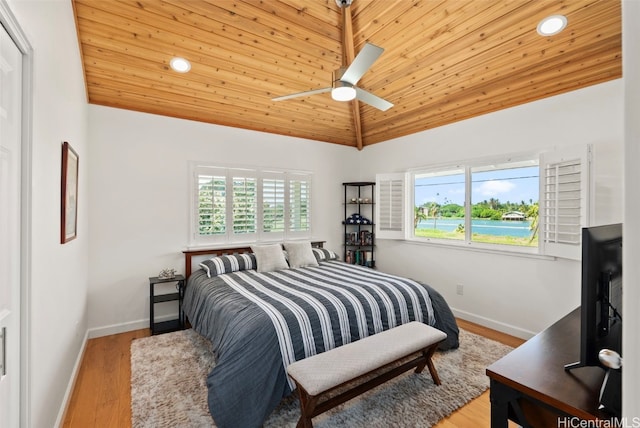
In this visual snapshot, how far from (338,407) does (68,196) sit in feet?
8.35

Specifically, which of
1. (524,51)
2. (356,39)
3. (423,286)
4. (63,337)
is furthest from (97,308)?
(524,51)

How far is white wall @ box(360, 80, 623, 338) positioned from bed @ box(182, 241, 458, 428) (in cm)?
102

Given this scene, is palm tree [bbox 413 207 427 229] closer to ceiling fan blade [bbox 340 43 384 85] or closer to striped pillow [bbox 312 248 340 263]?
striped pillow [bbox 312 248 340 263]

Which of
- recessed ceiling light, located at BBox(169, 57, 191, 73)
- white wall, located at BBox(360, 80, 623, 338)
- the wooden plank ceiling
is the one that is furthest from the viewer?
recessed ceiling light, located at BBox(169, 57, 191, 73)

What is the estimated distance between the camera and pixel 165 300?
3.49 meters

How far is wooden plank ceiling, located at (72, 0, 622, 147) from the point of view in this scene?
255 centimetres

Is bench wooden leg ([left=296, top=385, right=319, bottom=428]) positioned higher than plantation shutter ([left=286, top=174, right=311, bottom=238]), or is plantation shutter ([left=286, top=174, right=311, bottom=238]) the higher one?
plantation shutter ([left=286, top=174, right=311, bottom=238])

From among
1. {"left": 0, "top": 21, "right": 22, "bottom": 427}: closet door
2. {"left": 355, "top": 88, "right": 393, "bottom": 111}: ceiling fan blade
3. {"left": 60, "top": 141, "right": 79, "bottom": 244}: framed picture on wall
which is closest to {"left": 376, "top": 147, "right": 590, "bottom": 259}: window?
{"left": 355, "top": 88, "right": 393, "bottom": 111}: ceiling fan blade

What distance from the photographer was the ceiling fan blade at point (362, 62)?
2.01 m

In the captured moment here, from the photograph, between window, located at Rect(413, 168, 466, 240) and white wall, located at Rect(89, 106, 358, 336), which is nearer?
white wall, located at Rect(89, 106, 358, 336)

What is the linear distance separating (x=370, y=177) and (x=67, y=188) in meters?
4.17

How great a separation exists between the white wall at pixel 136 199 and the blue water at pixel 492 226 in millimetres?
3142

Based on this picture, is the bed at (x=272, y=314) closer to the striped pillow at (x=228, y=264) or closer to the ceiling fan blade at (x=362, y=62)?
the striped pillow at (x=228, y=264)

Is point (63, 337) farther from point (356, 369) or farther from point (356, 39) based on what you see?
point (356, 39)
